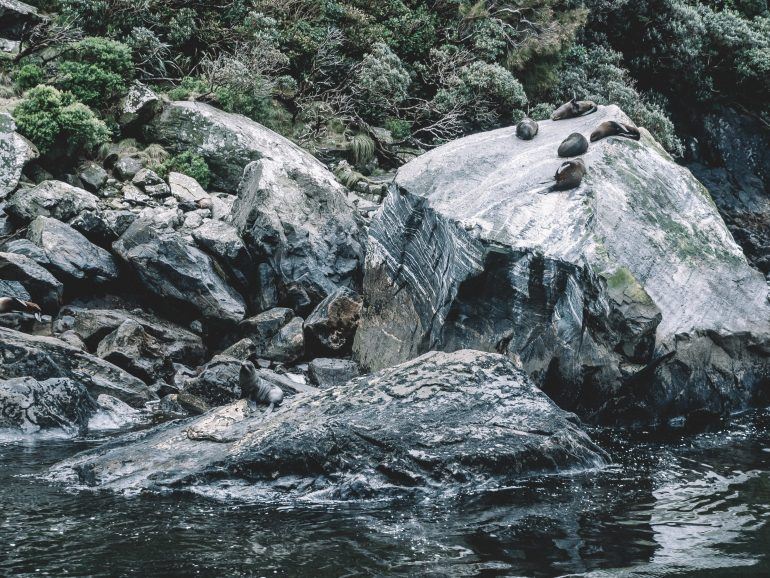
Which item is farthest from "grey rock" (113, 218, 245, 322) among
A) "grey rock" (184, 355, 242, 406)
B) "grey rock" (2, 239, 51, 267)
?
"grey rock" (184, 355, 242, 406)

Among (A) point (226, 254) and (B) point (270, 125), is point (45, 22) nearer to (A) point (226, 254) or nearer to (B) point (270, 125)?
(B) point (270, 125)

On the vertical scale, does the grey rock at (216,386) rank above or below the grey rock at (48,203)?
below

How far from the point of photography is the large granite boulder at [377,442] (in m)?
6.69

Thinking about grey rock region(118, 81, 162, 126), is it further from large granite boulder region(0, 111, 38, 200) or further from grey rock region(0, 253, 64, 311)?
grey rock region(0, 253, 64, 311)

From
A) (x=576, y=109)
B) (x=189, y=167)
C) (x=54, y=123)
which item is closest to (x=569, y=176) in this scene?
(x=576, y=109)

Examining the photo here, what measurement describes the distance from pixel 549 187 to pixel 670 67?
58.9 ft

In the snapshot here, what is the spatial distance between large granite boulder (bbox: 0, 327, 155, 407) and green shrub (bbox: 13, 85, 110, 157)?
6848 mm

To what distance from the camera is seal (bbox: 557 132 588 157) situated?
11.3 metres

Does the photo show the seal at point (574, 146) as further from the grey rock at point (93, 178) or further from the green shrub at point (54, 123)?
the green shrub at point (54, 123)

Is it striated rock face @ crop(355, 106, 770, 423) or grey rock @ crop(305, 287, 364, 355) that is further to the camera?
grey rock @ crop(305, 287, 364, 355)

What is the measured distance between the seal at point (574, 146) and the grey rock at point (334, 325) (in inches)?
154

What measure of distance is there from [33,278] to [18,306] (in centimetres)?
57

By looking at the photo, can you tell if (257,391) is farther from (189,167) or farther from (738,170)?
(738,170)

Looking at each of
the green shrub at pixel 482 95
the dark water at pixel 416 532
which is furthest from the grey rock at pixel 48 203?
the green shrub at pixel 482 95
